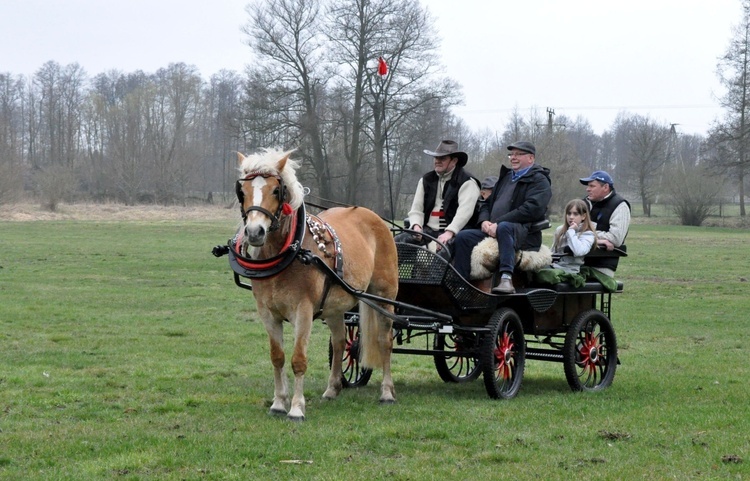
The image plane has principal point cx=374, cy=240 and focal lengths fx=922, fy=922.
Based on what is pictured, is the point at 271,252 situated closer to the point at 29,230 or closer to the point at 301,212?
the point at 301,212

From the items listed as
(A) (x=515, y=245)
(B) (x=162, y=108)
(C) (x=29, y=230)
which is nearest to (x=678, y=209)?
(C) (x=29, y=230)

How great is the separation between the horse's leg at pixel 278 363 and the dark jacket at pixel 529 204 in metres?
2.38

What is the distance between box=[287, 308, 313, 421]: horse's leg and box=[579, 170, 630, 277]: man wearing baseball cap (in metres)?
3.16

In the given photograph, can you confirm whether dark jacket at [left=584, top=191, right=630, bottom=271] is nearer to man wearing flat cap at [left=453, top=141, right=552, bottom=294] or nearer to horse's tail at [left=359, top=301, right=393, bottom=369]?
man wearing flat cap at [left=453, top=141, right=552, bottom=294]

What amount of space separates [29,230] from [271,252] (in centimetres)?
3634

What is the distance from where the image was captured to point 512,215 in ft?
27.2

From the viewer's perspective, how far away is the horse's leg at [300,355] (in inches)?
276

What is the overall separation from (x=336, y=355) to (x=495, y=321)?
1.46 m

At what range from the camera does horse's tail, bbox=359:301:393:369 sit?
8.23 metres

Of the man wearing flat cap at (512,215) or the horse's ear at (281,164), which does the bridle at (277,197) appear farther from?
the man wearing flat cap at (512,215)

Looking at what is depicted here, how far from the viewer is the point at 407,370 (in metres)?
10.2

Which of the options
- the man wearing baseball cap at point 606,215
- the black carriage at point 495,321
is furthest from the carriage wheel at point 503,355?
the man wearing baseball cap at point 606,215

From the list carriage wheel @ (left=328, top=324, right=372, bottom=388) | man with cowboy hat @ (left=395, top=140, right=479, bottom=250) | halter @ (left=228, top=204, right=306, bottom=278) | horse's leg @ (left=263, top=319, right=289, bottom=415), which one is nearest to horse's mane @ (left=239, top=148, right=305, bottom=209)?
halter @ (left=228, top=204, right=306, bottom=278)

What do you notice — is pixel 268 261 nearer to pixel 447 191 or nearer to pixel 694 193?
pixel 447 191
